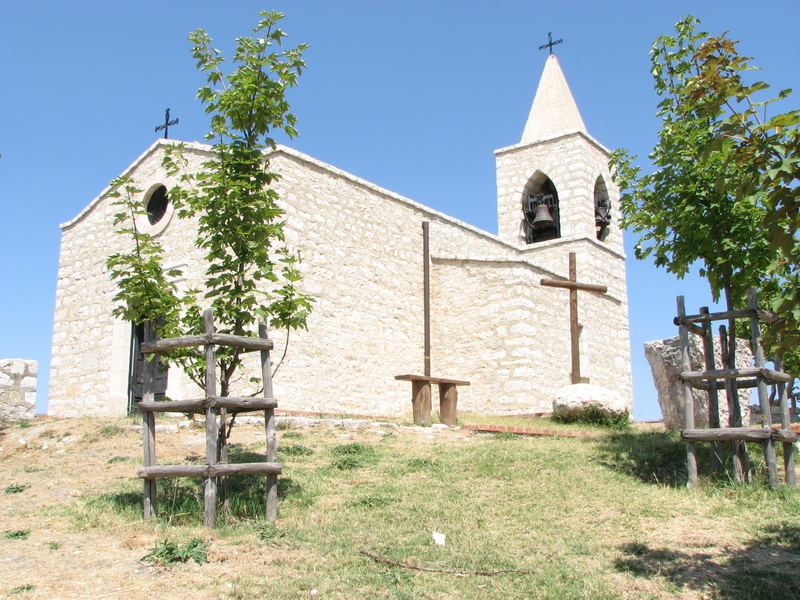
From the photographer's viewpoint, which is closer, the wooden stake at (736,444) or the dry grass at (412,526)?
the dry grass at (412,526)

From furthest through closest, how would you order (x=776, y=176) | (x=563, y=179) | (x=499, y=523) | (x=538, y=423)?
(x=563, y=179) < (x=538, y=423) < (x=499, y=523) < (x=776, y=176)

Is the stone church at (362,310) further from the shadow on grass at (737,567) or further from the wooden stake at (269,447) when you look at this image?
the shadow on grass at (737,567)

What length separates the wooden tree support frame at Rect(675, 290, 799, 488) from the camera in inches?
327

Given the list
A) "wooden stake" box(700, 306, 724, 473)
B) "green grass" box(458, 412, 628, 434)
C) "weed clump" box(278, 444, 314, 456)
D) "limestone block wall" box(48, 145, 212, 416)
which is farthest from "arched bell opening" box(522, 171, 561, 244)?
"weed clump" box(278, 444, 314, 456)

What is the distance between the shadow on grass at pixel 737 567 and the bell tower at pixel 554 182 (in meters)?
15.9

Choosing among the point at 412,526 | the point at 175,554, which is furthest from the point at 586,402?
the point at 175,554

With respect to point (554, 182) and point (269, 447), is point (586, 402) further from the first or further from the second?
point (554, 182)

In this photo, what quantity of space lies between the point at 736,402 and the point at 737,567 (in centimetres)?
327

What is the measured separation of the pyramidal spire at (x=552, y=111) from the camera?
23.3 metres

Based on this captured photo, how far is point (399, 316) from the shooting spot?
56.8 feet

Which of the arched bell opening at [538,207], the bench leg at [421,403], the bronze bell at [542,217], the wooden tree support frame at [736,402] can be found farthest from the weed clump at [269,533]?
the arched bell opening at [538,207]

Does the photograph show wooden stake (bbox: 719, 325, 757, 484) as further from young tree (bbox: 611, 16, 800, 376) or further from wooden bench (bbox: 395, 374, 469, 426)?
wooden bench (bbox: 395, 374, 469, 426)

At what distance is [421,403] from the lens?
13234 millimetres

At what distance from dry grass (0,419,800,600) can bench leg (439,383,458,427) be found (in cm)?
251
